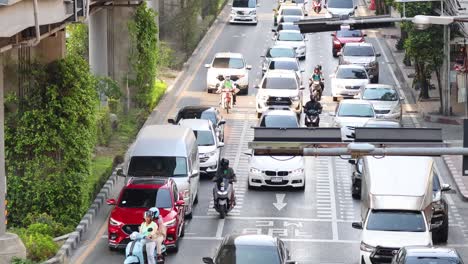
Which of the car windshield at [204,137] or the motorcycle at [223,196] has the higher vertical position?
the car windshield at [204,137]

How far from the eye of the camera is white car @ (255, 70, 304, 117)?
52.0 meters

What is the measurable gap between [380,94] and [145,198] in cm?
1949

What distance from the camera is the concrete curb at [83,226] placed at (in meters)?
32.4

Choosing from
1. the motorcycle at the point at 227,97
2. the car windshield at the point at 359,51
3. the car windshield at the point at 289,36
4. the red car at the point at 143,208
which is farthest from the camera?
the car windshield at the point at 289,36

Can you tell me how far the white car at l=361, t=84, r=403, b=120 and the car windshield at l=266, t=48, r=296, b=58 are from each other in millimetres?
10392

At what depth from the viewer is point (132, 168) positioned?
124 ft

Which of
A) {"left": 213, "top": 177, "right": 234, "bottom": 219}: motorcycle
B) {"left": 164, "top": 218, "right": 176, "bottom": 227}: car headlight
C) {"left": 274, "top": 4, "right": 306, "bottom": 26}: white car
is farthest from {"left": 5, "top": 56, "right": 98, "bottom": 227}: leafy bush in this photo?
{"left": 274, "top": 4, "right": 306, "bottom": 26}: white car

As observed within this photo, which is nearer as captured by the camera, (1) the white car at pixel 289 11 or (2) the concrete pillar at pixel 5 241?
(2) the concrete pillar at pixel 5 241

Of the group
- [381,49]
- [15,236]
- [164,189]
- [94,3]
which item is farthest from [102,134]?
[381,49]

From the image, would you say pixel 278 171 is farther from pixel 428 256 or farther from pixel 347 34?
pixel 347 34

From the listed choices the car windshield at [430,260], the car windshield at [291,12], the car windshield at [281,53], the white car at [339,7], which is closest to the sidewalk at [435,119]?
the car windshield at [281,53]

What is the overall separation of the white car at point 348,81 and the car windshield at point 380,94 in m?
2.91

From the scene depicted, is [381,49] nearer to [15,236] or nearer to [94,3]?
[94,3]

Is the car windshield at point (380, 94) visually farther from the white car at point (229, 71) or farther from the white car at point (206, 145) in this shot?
the white car at point (206, 145)
